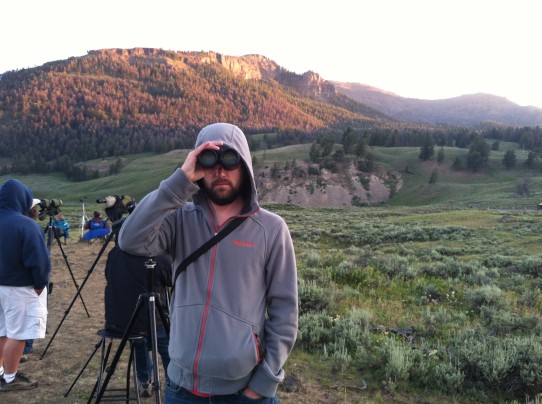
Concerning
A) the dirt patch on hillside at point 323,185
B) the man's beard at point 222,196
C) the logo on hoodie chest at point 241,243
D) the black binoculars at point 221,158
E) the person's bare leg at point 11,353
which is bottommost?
the dirt patch on hillside at point 323,185

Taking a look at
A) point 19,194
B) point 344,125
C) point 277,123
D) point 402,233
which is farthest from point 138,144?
point 19,194

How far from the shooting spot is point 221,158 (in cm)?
215

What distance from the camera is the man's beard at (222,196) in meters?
2.26

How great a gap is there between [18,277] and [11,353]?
0.95 meters

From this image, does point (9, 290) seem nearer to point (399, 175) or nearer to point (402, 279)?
point (402, 279)

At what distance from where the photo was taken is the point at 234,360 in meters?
2.07

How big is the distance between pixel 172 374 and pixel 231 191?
43.8 inches

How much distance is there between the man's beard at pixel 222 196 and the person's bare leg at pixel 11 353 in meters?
3.76

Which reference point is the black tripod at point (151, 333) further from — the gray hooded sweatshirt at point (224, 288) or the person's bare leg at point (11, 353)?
the person's bare leg at point (11, 353)

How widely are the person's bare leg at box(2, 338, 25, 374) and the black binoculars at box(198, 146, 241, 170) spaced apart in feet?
12.9

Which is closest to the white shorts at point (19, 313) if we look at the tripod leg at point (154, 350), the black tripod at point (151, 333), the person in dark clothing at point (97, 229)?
the black tripod at point (151, 333)

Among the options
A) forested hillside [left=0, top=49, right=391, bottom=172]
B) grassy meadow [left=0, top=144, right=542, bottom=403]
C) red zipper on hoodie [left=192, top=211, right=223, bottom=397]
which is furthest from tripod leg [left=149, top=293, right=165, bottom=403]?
forested hillside [left=0, top=49, right=391, bottom=172]

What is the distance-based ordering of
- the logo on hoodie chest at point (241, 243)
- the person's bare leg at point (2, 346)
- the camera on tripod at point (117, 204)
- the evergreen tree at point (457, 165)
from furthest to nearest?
the evergreen tree at point (457, 165) < the person's bare leg at point (2, 346) < the camera on tripod at point (117, 204) < the logo on hoodie chest at point (241, 243)

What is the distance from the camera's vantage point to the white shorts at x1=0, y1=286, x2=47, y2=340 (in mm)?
4426
